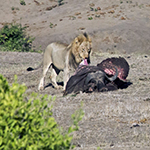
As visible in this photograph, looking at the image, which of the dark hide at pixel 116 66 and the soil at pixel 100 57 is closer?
the soil at pixel 100 57

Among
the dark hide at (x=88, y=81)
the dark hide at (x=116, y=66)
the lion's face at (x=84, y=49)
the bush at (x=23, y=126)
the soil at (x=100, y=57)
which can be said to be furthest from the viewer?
the dark hide at (x=116, y=66)

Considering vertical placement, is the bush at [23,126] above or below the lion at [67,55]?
above

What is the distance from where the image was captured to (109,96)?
30.9 ft

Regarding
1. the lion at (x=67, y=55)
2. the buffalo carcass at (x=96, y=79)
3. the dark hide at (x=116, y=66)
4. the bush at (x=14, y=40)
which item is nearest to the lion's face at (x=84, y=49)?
the lion at (x=67, y=55)

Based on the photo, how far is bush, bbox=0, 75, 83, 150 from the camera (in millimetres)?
3484

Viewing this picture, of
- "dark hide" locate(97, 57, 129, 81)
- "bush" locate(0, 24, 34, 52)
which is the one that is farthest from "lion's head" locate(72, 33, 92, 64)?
"bush" locate(0, 24, 34, 52)

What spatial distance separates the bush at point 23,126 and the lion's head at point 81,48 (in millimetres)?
7160

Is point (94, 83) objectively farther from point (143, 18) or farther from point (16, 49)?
→ point (143, 18)

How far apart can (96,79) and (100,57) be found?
811cm

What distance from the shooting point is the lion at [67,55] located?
35.8 feet

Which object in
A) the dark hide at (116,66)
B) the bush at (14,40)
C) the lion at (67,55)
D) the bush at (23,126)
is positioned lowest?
the bush at (14,40)

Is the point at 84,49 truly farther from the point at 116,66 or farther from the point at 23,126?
the point at 23,126

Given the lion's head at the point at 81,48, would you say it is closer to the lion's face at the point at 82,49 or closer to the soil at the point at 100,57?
the lion's face at the point at 82,49

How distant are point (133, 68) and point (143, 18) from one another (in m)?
14.8
